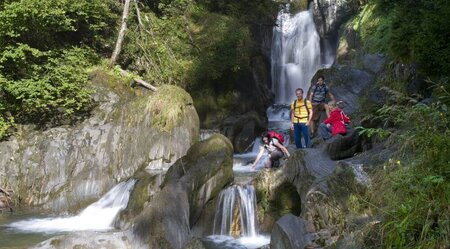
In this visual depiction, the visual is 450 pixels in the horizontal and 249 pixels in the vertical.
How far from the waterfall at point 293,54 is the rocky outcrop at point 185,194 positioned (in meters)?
11.5

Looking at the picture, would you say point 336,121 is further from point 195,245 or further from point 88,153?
point 88,153

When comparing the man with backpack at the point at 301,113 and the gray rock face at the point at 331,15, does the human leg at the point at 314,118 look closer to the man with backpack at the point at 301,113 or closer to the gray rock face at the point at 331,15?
the man with backpack at the point at 301,113

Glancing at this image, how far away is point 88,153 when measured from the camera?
12688 mm

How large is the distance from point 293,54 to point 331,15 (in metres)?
3.16

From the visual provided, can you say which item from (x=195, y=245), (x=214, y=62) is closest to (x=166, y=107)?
(x=214, y=62)

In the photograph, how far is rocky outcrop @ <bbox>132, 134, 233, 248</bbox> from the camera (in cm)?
820

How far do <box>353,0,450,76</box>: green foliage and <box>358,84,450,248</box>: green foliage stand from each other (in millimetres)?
3887

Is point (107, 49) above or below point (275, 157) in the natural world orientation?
above

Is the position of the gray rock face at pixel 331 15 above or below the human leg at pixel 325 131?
above

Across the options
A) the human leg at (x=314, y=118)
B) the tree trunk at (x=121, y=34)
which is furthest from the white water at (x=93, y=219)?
the tree trunk at (x=121, y=34)

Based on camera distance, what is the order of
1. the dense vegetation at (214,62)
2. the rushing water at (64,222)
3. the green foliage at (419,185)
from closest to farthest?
the green foliage at (419,185), the dense vegetation at (214,62), the rushing water at (64,222)

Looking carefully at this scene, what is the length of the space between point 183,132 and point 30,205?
15.8 ft

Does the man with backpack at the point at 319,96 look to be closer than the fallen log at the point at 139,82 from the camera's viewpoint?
Yes

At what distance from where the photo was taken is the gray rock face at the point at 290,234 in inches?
227
